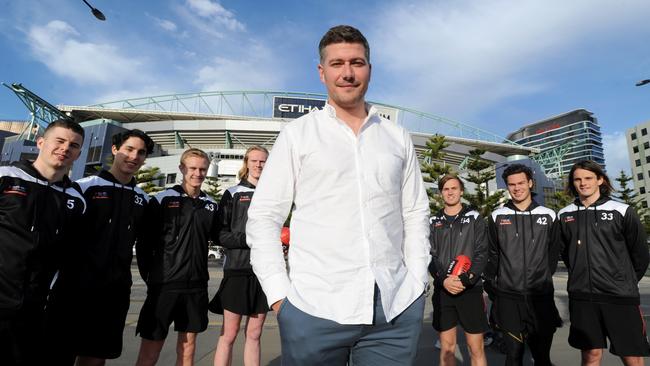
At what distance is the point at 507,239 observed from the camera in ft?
12.2

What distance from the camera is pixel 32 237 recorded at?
7.95ft

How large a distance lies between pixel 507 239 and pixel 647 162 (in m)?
90.7

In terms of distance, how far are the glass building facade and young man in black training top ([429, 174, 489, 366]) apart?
162 metres

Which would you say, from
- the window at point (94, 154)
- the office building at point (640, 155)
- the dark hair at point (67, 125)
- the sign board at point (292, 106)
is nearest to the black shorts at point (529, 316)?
the dark hair at point (67, 125)

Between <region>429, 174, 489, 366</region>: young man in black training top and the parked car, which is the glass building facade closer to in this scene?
the parked car

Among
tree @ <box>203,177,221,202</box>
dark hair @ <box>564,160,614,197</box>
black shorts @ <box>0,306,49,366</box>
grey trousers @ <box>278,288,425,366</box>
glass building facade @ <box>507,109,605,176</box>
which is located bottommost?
black shorts @ <box>0,306,49,366</box>

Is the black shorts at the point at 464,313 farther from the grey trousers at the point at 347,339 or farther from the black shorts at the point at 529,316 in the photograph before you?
the grey trousers at the point at 347,339

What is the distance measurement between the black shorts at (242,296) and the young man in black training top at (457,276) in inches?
72.2

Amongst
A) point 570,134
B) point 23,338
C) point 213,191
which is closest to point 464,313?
point 23,338

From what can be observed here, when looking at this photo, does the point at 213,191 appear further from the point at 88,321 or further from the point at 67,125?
the point at 88,321

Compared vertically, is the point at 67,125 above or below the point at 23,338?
above

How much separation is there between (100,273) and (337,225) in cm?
227

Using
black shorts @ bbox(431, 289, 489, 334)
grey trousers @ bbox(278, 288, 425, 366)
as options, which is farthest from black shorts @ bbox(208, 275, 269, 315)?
grey trousers @ bbox(278, 288, 425, 366)

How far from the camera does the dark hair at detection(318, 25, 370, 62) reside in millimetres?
1670
